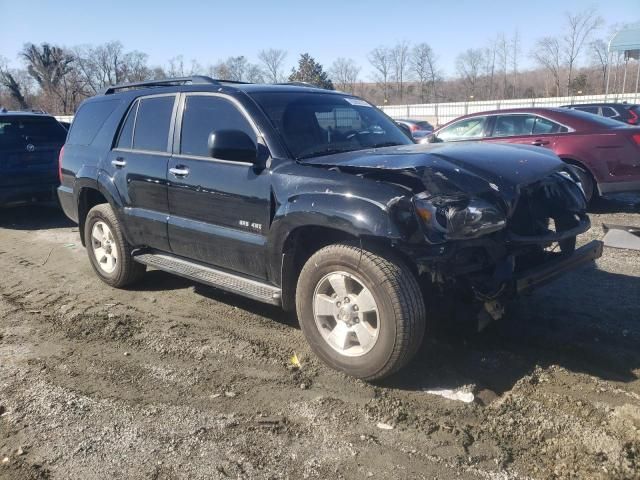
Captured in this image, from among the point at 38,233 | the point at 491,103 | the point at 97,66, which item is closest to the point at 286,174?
the point at 38,233

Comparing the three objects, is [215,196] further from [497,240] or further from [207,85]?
[497,240]

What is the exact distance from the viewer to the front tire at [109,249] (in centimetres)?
528

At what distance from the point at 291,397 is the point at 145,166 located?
251 cm

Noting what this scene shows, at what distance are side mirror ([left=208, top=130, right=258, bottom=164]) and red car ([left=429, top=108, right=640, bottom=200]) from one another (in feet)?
15.2

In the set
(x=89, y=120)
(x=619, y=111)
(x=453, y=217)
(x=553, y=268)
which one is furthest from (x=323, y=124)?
(x=619, y=111)

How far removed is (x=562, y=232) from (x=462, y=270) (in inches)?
35.3

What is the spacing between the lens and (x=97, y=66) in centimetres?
6456

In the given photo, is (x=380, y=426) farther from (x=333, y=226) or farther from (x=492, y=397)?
(x=333, y=226)

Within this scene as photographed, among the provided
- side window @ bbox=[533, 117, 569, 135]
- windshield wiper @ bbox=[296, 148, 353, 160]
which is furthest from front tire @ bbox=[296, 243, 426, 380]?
side window @ bbox=[533, 117, 569, 135]

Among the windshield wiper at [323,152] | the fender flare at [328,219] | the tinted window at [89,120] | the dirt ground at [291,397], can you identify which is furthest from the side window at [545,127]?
the tinted window at [89,120]

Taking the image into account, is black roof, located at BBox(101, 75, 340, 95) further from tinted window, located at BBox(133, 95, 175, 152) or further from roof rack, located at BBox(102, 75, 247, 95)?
tinted window, located at BBox(133, 95, 175, 152)

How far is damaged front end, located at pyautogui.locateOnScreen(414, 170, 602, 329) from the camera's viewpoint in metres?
3.19

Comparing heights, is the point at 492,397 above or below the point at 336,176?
below

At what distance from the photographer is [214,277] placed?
432cm
